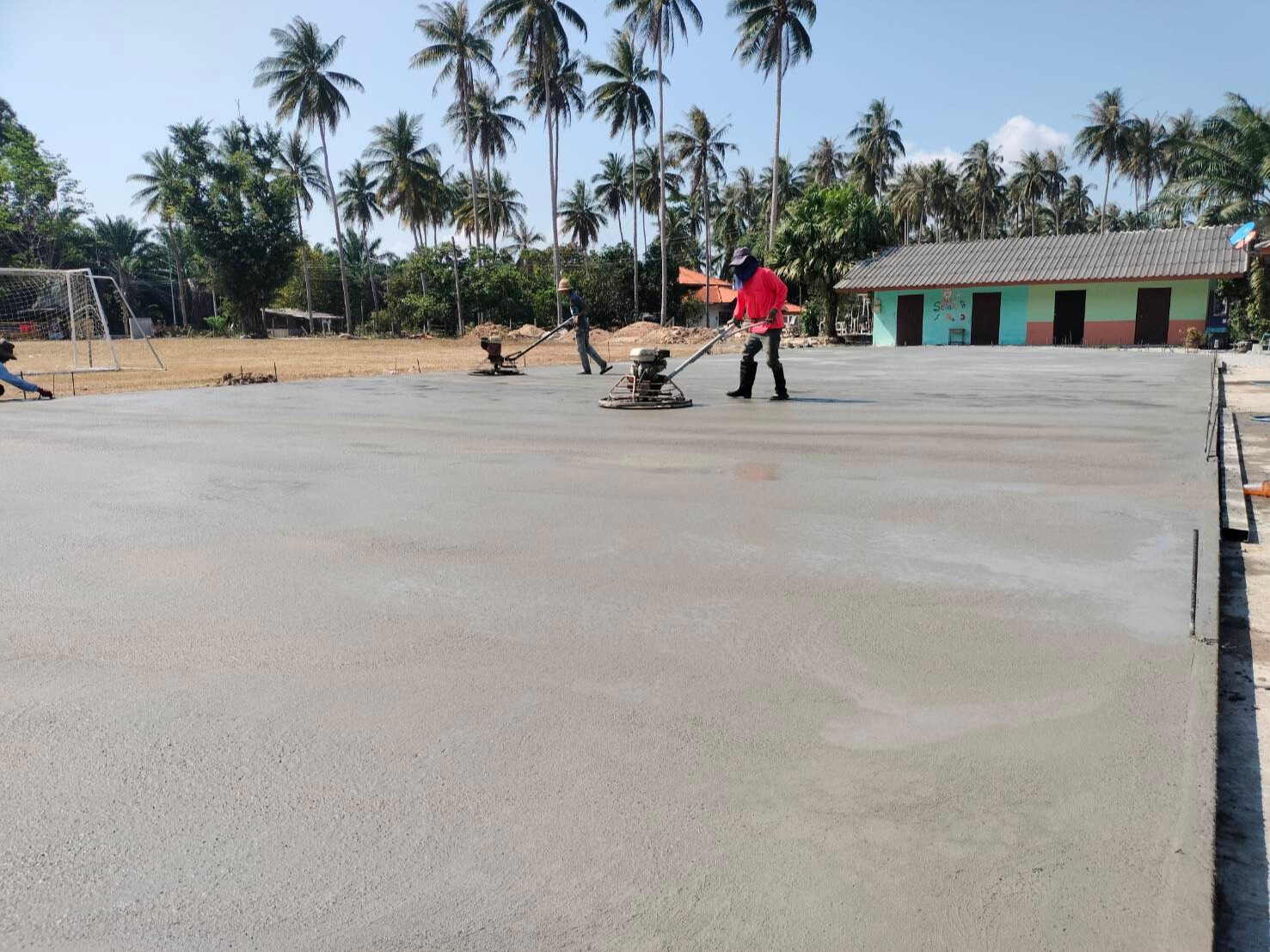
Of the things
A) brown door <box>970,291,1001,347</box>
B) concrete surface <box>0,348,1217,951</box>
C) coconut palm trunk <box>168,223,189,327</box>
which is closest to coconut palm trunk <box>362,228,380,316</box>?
coconut palm trunk <box>168,223,189,327</box>

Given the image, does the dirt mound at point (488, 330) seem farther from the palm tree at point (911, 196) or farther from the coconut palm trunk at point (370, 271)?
the palm tree at point (911, 196)

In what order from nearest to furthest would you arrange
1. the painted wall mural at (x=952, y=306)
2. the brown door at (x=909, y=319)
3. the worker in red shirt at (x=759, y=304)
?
the worker in red shirt at (x=759, y=304)
the painted wall mural at (x=952, y=306)
the brown door at (x=909, y=319)

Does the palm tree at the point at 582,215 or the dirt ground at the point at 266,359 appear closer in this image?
the dirt ground at the point at 266,359

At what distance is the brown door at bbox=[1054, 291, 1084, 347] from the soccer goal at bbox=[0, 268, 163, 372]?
1243 inches

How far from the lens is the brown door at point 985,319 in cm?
3781

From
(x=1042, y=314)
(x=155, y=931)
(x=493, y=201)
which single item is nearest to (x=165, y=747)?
(x=155, y=931)

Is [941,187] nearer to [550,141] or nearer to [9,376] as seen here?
[550,141]

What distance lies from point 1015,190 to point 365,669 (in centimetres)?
7250

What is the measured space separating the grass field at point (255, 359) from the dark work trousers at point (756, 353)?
35.2ft

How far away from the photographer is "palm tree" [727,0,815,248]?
132ft

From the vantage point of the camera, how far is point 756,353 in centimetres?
1169

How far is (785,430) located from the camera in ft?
30.3

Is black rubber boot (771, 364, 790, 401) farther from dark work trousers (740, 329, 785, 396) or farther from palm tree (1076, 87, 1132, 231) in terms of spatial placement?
palm tree (1076, 87, 1132, 231)

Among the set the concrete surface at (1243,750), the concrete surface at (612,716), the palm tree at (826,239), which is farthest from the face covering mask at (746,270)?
the palm tree at (826,239)
